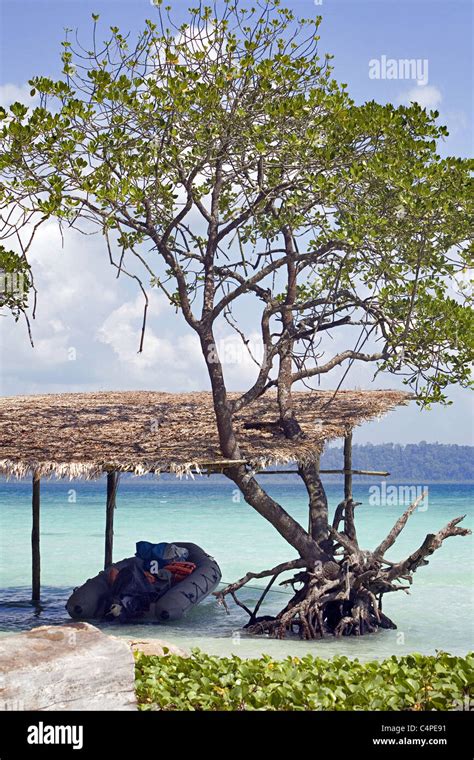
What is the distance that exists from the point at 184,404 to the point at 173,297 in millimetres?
2720

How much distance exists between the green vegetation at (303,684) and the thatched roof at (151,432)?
355 centimetres

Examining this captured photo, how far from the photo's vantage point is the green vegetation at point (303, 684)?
20.3 feet

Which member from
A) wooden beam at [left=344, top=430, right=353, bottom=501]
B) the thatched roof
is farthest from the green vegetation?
wooden beam at [left=344, top=430, right=353, bottom=501]

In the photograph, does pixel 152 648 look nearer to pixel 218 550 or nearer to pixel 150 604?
pixel 150 604

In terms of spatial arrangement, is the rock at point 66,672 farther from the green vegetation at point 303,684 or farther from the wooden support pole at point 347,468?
the wooden support pole at point 347,468

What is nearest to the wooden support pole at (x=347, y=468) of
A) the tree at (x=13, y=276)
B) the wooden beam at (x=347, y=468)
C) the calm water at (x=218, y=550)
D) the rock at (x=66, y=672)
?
the wooden beam at (x=347, y=468)

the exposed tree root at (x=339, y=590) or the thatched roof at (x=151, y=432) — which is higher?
the thatched roof at (x=151, y=432)

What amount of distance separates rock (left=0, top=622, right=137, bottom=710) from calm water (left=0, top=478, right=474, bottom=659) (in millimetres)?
3996

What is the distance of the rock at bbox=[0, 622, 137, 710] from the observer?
5.62 meters

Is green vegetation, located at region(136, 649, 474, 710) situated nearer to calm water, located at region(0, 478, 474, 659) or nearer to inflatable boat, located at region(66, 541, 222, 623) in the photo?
calm water, located at region(0, 478, 474, 659)

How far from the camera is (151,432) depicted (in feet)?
38.3

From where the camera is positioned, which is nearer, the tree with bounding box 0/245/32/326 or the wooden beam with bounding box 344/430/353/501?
the tree with bounding box 0/245/32/326

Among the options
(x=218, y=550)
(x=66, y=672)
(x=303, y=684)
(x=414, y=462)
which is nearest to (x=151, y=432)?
(x=303, y=684)

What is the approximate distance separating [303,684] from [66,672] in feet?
5.23
